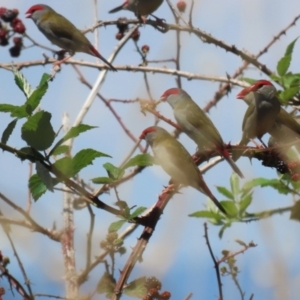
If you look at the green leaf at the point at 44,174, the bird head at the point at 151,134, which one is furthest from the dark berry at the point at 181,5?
the green leaf at the point at 44,174

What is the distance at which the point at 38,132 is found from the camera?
194 cm

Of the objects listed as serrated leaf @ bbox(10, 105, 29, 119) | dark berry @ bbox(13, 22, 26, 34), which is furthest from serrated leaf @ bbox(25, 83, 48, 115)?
dark berry @ bbox(13, 22, 26, 34)

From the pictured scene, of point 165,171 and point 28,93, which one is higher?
point 28,93

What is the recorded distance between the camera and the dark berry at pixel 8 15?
6.67 m

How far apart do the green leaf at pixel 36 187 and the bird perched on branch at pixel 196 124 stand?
3.05 ft

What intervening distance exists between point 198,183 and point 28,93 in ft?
3.34

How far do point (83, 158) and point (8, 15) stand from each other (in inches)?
201

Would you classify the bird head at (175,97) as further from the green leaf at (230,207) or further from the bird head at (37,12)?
the bird head at (37,12)

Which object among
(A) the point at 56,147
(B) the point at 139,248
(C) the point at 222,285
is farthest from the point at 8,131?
(C) the point at 222,285

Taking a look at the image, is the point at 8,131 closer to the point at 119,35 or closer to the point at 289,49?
the point at 289,49

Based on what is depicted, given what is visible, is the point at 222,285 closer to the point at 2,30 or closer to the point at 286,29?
the point at 286,29

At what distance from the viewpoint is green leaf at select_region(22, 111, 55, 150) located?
6.32ft

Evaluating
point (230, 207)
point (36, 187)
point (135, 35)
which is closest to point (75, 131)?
point (36, 187)

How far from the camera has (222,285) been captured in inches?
94.6
